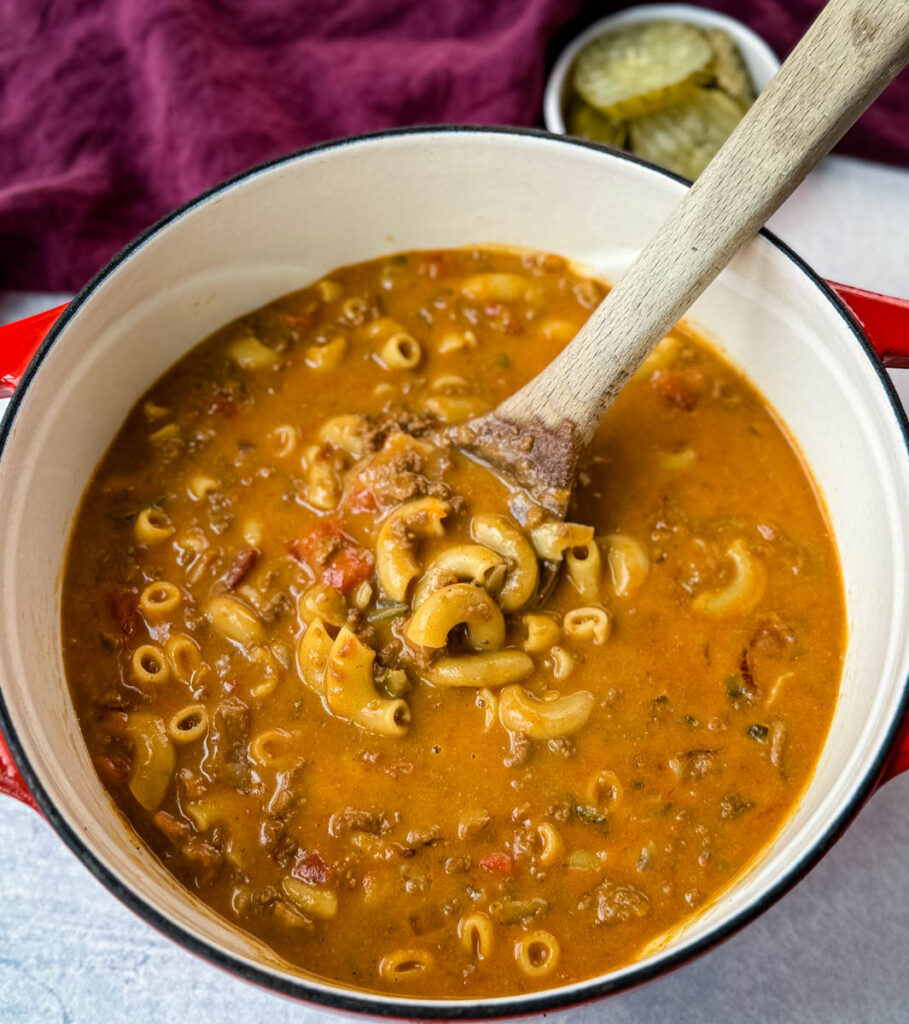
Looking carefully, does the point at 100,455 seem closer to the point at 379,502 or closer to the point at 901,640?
the point at 379,502

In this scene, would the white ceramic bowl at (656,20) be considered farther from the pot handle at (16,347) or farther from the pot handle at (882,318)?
the pot handle at (16,347)

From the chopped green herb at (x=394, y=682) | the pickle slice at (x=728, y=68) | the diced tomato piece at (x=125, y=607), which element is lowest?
the diced tomato piece at (x=125, y=607)

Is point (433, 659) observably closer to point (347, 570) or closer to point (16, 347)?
point (347, 570)

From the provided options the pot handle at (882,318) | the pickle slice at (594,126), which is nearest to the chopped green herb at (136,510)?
the pot handle at (882,318)

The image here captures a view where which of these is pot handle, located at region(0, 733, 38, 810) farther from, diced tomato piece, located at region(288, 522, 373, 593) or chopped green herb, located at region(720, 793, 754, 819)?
chopped green herb, located at region(720, 793, 754, 819)

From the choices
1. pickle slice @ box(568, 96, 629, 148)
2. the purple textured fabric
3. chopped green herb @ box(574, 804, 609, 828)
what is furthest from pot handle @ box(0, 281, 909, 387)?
pickle slice @ box(568, 96, 629, 148)
